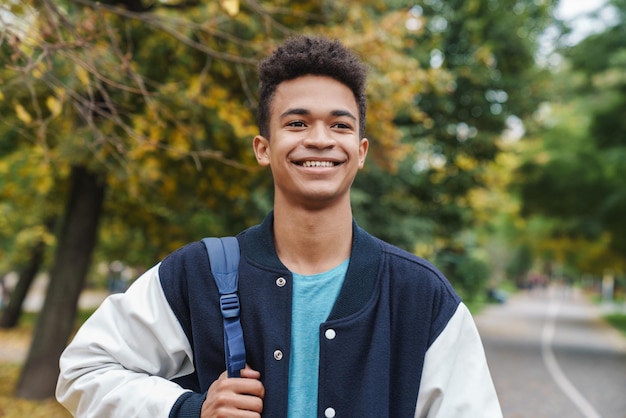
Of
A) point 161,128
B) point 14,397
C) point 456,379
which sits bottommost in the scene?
point 14,397

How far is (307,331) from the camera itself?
2166mm

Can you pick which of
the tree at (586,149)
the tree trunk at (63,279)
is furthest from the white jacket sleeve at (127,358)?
the tree at (586,149)

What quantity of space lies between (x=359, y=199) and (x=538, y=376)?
18.3 feet

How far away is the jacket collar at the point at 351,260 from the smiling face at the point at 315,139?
5.4 inches

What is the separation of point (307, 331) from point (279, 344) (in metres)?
0.10

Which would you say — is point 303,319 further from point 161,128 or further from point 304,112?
point 161,128

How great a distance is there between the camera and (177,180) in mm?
9961

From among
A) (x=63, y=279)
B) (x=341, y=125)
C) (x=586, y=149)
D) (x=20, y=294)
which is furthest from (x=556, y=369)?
(x=341, y=125)

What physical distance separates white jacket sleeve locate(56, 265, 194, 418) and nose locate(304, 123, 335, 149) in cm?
59

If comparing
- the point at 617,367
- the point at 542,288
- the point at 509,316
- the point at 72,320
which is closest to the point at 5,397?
the point at 72,320

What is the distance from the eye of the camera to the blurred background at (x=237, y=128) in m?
Answer: 6.27

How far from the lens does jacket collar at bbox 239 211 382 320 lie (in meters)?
2.14

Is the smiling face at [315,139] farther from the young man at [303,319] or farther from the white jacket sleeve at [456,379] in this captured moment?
the white jacket sleeve at [456,379]

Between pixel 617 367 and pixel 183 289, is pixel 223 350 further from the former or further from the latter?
pixel 617 367
